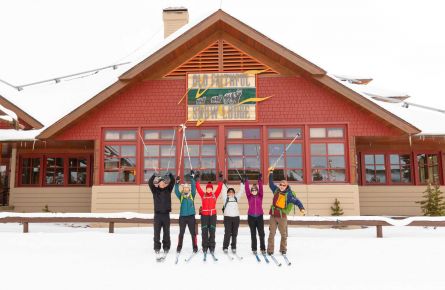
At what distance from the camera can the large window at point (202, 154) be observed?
11.8 meters

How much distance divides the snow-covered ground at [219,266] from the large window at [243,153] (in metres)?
3.08

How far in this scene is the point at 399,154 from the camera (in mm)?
13727

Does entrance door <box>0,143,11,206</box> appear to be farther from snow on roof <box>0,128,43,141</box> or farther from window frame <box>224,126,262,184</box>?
window frame <box>224,126,262,184</box>

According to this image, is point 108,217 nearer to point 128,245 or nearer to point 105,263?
point 128,245

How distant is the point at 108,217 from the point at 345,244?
20.3ft

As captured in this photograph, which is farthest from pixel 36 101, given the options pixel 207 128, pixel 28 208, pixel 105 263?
pixel 105 263

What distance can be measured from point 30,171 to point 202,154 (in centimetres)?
728

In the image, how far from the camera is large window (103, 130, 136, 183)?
12.0 m

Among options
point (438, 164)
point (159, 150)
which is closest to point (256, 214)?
point (159, 150)

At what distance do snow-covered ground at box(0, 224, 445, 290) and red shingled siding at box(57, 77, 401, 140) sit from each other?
3881 millimetres

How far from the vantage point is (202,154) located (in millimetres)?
11875

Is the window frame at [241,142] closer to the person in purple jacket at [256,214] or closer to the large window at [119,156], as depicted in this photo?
the large window at [119,156]

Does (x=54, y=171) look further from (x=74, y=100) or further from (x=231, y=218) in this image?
(x=231, y=218)

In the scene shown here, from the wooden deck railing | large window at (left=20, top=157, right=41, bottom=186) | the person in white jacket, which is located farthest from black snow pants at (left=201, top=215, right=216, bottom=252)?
large window at (left=20, top=157, right=41, bottom=186)
